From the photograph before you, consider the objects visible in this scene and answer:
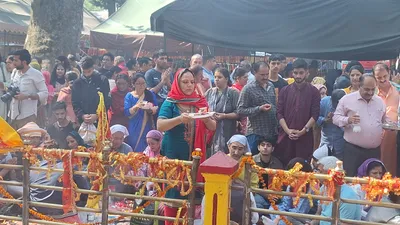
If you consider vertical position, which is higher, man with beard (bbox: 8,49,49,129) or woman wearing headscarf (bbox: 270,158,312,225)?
man with beard (bbox: 8,49,49,129)

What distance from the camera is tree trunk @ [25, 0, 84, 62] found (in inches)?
432

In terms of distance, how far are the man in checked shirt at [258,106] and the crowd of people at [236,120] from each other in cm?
1

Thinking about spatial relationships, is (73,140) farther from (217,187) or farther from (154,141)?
(217,187)

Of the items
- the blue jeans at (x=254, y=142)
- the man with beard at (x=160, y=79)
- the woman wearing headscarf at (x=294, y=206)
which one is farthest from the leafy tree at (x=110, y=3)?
the woman wearing headscarf at (x=294, y=206)

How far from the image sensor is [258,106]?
5391 mm

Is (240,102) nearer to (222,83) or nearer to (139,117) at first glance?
(222,83)

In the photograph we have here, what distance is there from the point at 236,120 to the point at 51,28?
21.8ft

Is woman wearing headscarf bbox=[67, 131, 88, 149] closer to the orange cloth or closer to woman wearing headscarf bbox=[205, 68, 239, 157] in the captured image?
woman wearing headscarf bbox=[205, 68, 239, 157]

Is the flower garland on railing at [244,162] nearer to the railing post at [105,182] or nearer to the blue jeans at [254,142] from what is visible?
the railing post at [105,182]

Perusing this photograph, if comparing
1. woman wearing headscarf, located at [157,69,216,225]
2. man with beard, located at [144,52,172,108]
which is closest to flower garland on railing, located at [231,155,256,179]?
woman wearing headscarf, located at [157,69,216,225]

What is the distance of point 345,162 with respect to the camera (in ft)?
16.6

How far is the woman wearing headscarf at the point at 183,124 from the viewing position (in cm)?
384

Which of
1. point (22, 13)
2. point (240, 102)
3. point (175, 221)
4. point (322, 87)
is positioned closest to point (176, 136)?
point (175, 221)

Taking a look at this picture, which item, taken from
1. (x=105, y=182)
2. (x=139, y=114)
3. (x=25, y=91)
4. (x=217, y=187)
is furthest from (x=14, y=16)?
(x=217, y=187)
